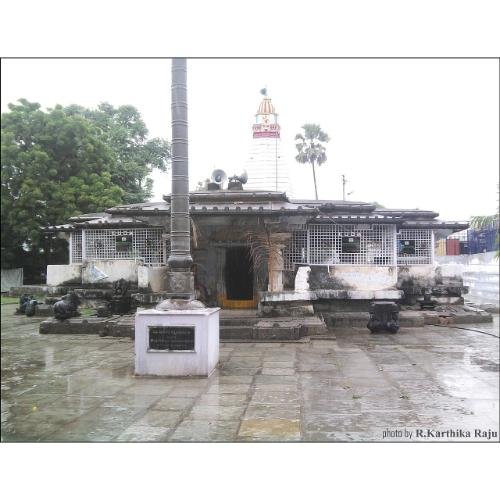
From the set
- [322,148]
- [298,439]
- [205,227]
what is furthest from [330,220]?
[322,148]

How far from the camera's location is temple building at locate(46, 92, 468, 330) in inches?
492

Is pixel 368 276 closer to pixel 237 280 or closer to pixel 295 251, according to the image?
pixel 295 251

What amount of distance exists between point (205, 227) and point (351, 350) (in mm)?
5259

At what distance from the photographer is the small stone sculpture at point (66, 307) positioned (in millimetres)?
11352

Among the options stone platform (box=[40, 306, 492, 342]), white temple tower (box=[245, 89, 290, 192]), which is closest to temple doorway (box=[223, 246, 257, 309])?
stone platform (box=[40, 306, 492, 342])

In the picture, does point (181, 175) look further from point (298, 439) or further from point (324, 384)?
point (298, 439)

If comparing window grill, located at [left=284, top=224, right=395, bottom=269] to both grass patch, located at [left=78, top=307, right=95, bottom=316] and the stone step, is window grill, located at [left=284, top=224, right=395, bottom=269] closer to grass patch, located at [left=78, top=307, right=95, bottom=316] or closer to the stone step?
the stone step

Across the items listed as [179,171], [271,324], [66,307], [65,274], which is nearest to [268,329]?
[271,324]

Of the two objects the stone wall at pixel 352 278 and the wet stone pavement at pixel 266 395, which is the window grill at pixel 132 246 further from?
the wet stone pavement at pixel 266 395

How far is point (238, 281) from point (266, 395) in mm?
7704

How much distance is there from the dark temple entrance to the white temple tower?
11.7 metres

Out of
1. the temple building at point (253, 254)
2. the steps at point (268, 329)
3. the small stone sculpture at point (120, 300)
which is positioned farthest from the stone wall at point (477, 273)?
the small stone sculpture at point (120, 300)

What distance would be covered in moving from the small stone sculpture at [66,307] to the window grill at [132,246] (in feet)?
7.07

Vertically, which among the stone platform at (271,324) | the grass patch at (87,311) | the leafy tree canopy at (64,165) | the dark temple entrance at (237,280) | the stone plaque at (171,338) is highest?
the leafy tree canopy at (64,165)
